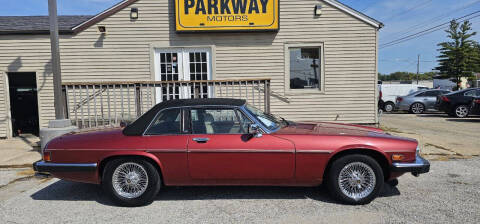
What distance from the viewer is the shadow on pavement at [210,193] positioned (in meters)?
4.09

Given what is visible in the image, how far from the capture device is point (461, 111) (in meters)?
13.5

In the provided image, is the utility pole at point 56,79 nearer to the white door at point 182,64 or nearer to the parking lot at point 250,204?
the parking lot at point 250,204

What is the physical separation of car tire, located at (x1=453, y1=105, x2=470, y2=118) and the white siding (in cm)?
689

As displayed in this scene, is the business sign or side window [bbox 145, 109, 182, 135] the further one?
the business sign

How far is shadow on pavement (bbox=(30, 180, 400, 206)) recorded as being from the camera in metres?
4.09

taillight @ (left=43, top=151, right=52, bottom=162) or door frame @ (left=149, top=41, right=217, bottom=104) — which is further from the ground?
door frame @ (left=149, top=41, right=217, bottom=104)

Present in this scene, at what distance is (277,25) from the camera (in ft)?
29.5

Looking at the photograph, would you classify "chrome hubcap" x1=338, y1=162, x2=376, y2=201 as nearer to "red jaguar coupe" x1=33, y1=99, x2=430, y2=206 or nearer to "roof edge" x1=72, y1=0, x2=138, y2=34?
"red jaguar coupe" x1=33, y1=99, x2=430, y2=206

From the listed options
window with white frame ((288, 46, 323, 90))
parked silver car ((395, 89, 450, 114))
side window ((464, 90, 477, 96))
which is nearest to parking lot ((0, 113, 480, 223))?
window with white frame ((288, 46, 323, 90))

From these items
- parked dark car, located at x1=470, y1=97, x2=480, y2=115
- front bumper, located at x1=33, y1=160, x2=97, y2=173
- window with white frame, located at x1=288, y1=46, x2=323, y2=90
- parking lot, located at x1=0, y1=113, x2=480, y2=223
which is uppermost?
window with white frame, located at x1=288, y1=46, x2=323, y2=90

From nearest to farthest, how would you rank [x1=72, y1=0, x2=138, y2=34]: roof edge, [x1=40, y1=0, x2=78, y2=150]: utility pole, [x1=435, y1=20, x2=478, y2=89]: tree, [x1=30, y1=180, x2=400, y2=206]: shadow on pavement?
1. [x1=30, y1=180, x2=400, y2=206]: shadow on pavement
2. [x1=40, y1=0, x2=78, y2=150]: utility pole
3. [x1=72, y1=0, x2=138, y2=34]: roof edge
4. [x1=435, y1=20, x2=478, y2=89]: tree

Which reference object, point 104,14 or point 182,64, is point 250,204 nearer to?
point 182,64

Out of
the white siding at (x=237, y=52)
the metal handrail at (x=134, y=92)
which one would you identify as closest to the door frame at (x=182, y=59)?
the white siding at (x=237, y=52)

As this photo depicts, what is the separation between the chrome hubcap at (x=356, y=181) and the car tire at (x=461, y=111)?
12.6 m
